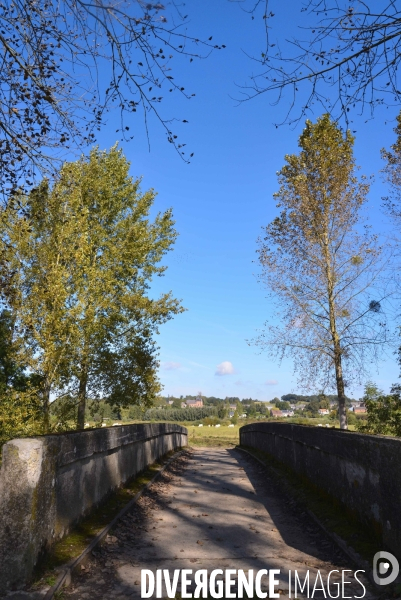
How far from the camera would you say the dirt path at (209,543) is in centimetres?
442

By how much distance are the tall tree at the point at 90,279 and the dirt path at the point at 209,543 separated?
6721mm

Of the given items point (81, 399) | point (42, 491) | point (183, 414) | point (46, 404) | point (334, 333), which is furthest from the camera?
point (183, 414)

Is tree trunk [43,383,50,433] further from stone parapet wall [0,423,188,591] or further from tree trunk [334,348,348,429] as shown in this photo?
tree trunk [334,348,348,429]

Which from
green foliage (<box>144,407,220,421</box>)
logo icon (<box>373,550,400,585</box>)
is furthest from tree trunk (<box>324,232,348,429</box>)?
green foliage (<box>144,407,220,421</box>)

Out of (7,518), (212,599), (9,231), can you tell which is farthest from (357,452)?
(9,231)

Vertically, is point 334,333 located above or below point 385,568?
above

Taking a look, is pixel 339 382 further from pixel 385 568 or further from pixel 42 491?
pixel 42 491

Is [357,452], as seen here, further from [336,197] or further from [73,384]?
[336,197]

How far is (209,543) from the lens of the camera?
5680 millimetres

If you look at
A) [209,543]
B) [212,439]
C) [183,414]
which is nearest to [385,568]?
[209,543]

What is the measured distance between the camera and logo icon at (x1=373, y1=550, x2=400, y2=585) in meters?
4.12

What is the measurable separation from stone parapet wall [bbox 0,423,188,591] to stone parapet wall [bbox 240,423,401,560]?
311cm

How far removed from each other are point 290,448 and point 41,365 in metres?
7.85

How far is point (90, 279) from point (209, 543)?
1190 centimetres
